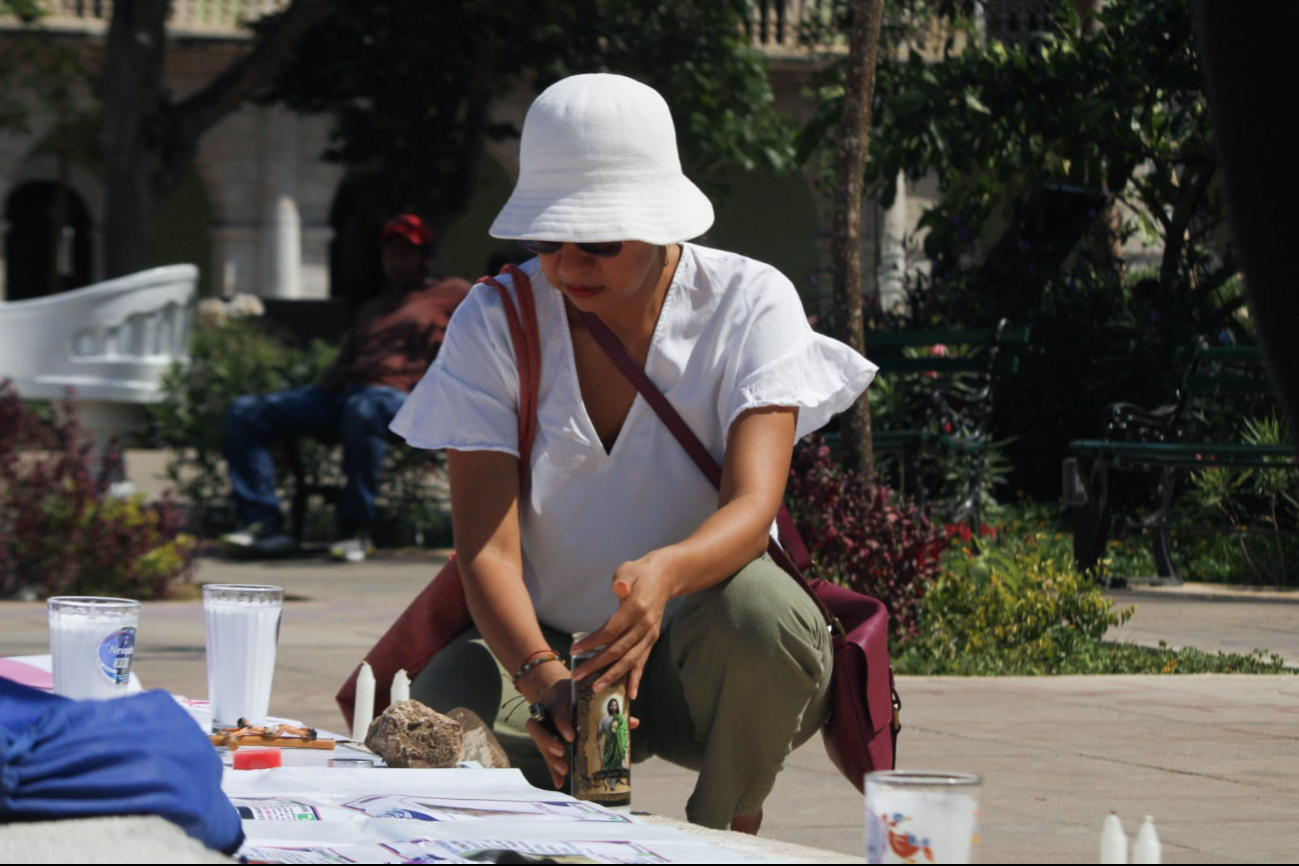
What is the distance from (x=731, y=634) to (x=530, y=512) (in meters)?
0.44

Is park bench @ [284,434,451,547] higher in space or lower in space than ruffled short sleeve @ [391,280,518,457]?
lower

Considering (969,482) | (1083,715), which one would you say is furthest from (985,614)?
(969,482)

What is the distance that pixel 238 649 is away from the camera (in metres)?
3.11

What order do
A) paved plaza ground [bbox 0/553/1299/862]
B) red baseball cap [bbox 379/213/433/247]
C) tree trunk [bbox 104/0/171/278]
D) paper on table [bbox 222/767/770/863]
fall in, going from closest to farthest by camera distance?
paper on table [bbox 222/767/770/863] < paved plaza ground [bbox 0/553/1299/862] < red baseball cap [bbox 379/213/433/247] < tree trunk [bbox 104/0/171/278]

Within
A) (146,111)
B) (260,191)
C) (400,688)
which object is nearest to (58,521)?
(400,688)

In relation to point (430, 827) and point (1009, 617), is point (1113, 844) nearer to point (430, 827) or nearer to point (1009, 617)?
point (430, 827)

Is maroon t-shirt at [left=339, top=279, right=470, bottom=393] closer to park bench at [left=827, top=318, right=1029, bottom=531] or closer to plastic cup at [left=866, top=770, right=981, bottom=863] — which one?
park bench at [left=827, top=318, right=1029, bottom=531]

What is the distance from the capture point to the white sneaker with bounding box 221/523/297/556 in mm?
9359

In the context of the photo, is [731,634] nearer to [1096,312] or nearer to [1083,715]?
[1083,715]

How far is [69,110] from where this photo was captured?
847 inches

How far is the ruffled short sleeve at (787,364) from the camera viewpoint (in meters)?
3.04

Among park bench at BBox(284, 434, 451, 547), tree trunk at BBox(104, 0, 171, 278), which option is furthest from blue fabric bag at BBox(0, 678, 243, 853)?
tree trunk at BBox(104, 0, 171, 278)

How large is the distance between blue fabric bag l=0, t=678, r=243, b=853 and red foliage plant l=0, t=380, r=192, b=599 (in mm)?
5555

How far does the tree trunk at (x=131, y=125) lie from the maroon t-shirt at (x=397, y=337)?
4973 mm
